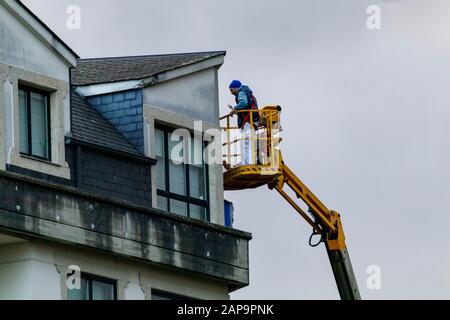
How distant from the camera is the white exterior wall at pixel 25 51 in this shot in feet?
176

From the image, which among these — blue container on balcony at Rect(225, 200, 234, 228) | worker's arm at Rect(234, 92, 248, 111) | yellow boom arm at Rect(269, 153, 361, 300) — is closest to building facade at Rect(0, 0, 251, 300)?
blue container on balcony at Rect(225, 200, 234, 228)

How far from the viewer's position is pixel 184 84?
193 feet

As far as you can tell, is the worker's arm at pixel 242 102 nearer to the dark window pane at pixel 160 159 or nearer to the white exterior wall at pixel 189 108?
the white exterior wall at pixel 189 108

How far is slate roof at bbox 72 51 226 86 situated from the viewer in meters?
58.2

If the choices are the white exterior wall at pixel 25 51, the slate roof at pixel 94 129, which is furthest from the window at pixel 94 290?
the white exterior wall at pixel 25 51

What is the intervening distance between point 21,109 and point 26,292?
427 cm

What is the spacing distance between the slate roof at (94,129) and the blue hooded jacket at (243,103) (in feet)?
22.9

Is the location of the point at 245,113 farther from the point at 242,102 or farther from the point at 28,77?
the point at 28,77

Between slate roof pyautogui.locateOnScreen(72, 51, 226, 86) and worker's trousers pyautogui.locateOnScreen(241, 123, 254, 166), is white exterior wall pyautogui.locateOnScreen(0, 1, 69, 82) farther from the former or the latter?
worker's trousers pyautogui.locateOnScreen(241, 123, 254, 166)

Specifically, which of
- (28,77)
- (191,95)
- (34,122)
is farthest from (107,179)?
(191,95)

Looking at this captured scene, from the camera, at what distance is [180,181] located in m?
57.9

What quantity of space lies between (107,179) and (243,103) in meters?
9.39

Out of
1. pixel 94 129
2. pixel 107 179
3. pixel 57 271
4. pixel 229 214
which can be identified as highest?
pixel 94 129
